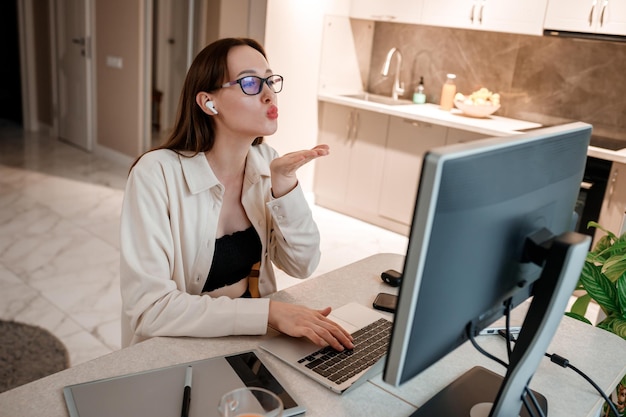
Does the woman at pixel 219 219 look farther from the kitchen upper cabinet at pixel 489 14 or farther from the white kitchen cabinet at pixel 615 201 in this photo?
the kitchen upper cabinet at pixel 489 14

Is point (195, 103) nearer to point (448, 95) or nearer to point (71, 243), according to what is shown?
point (71, 243)

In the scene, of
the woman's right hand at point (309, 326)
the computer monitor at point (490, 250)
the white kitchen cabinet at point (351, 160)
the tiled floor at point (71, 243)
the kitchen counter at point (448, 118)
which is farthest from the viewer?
the white kitchen cabinet at point (351, 160)

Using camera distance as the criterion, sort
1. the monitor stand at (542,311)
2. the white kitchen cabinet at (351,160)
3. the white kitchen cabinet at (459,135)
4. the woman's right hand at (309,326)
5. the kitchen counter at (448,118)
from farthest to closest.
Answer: the white kitchen cabinet at (351,160), the white kitchen cabinet at (459,135), the kitchen counter at (448,118), the woman's right hand at (309,326), the monitor stand at (542,311)

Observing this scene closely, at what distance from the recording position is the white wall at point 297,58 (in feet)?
14.4

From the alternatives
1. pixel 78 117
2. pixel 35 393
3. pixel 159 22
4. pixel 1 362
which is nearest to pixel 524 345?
pixel 35 393

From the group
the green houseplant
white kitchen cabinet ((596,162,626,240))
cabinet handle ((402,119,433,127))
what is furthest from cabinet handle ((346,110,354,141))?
the green houseplant

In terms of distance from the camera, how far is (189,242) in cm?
148

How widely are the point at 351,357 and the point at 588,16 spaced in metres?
3.07

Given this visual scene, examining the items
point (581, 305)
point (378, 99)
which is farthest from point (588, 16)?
point (581, 305)

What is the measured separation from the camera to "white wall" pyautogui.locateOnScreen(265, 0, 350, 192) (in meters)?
4.39

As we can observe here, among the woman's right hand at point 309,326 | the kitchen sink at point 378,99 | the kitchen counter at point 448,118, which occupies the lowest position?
the woman's right hand at point 309,326

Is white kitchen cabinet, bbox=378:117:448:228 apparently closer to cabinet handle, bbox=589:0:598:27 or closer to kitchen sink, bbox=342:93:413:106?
kitchen sink, bbox=342:93:413:106

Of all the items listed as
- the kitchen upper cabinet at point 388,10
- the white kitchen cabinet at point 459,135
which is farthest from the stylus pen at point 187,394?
the kitchen upper cabinet at point 388,10

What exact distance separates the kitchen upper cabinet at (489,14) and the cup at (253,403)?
343cm
